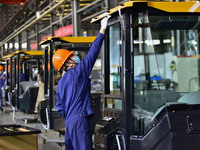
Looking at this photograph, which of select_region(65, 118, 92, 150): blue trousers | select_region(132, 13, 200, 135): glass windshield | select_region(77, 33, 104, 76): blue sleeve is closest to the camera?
select_region(65, 118, 92, 150): blue trousers

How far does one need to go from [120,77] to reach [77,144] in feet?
3.08

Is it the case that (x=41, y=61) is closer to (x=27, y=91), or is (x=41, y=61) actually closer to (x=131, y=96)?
(x=27, y=91)

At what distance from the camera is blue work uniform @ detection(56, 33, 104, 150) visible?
3.81 meters

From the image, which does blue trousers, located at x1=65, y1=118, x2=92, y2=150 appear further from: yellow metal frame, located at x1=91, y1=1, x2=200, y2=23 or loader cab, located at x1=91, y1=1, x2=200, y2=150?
yellow metal frame, located at x1=91, y1=1, x2=200, y2=23

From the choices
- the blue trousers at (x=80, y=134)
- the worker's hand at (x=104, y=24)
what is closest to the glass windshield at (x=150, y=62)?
the worker's hand at (x=104, y=24)

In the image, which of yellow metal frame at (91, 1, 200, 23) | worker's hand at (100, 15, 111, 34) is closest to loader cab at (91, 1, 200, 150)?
yellow metal frame at (91, 1, 200, 23)

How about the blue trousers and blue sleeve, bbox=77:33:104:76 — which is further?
blue sleeve, bbox=77:33:104:76

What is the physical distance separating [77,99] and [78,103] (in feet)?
0.14

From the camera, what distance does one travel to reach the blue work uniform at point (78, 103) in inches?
150

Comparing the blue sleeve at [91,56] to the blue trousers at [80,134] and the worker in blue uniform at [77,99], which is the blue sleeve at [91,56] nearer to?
the worker in blue uniform at [77,99]

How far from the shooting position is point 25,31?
24609mm

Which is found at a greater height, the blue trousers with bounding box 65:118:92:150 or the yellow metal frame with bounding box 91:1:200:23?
the yellow metal frame with bounding box 91:1:200:23

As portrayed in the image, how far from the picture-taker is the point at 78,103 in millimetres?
3877

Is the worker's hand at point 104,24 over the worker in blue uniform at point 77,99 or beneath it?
over
